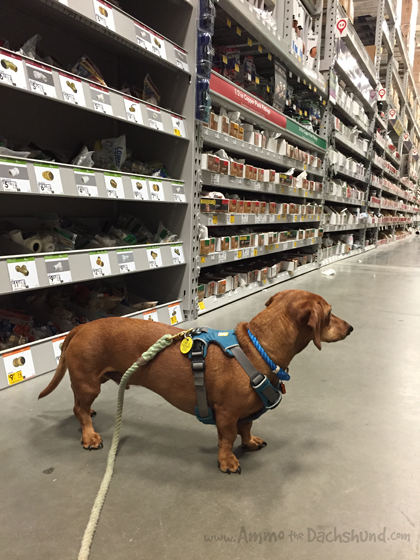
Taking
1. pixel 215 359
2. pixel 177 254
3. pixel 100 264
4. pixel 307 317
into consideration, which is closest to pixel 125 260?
pixel 100 264

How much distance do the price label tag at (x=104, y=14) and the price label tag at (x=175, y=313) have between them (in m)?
1.46

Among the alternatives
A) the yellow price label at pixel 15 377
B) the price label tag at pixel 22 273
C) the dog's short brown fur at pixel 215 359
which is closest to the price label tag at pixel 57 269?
the price label tag at pixel 22 273

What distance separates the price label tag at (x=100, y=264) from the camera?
1874mm

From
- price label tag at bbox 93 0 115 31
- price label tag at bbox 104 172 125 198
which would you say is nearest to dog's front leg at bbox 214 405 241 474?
price label tag at bbox 104 172 125 198

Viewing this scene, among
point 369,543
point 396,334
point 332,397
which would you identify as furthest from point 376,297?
point 369,543

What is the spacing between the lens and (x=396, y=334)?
2488 millimetres

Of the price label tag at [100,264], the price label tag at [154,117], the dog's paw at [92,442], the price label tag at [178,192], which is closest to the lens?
the dog's paw at [92,442]

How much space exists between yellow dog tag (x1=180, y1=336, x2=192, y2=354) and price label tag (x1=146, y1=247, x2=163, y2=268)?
1107mm

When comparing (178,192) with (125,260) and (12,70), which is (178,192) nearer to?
(125,260)

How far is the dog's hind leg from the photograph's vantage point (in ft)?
4.04

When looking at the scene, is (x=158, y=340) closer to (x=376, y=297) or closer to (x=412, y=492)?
(x=412, y=492)

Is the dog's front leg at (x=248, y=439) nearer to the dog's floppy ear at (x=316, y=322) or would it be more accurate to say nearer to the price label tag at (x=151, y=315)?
the dog's floppy ear at (x=316, y=322)

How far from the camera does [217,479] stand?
3.62 feet

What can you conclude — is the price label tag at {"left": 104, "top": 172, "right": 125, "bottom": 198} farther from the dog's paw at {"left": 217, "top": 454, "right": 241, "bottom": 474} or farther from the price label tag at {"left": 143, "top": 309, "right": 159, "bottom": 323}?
the dog's paw at {"left": 217, "top": 454, "right": 241, "bottom": 474}
